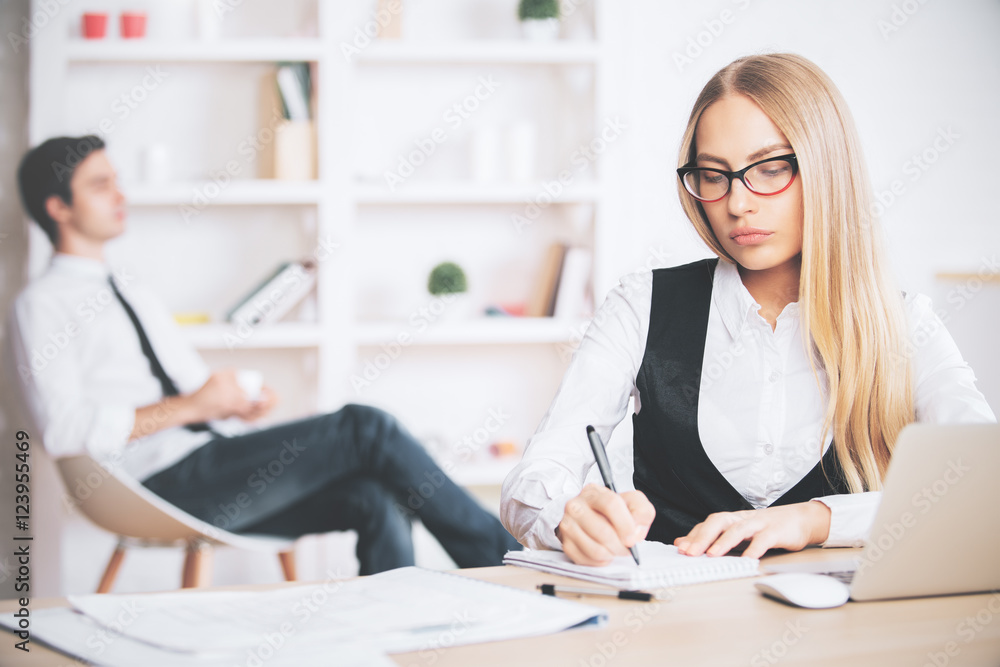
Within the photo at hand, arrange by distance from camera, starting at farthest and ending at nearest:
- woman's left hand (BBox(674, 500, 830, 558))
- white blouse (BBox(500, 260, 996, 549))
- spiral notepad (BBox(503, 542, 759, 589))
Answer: white blouse (BBox(500, 260, 996, 549)) < woman's left hand (BBox(674, 500, 830, 558)) < spiral notepad (BBox(503, 542, 759, 589))

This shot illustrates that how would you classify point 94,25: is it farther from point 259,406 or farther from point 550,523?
point 550,523

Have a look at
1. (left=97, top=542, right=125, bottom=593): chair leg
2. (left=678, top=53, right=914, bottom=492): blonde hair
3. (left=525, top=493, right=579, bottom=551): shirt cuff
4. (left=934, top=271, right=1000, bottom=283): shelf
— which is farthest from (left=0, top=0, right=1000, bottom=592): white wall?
(left=525, top=493, right=579, bottom=551): shirt cuff

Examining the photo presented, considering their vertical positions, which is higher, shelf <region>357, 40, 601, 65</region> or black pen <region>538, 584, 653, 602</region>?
shelf <region>357, 40, 601, 65</region>

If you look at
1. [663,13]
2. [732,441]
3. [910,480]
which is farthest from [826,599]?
[663,13]

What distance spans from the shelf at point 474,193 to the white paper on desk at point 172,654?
7.67 ft

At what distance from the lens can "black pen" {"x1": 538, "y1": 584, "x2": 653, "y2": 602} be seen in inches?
32.1

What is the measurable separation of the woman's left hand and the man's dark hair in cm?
218

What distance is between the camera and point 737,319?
1396 millimetres

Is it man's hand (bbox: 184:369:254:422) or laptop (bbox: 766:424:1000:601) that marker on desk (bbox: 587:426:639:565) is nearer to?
laptop (bbox: 766:424:1000:601)

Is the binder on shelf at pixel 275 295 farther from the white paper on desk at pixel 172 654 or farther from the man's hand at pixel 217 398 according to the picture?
the white paper on desk at pixel 172 654

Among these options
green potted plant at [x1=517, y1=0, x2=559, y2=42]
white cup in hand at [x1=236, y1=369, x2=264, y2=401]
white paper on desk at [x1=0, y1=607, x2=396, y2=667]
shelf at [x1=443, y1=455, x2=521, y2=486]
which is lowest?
shelf at [x1=443, y1=455, x2=521, y2=486]

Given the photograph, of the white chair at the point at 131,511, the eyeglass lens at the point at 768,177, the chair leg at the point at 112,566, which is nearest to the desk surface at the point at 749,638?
the eyeglass lens at the point at 768,177

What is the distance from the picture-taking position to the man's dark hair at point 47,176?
2.50 meters

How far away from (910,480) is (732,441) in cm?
61
